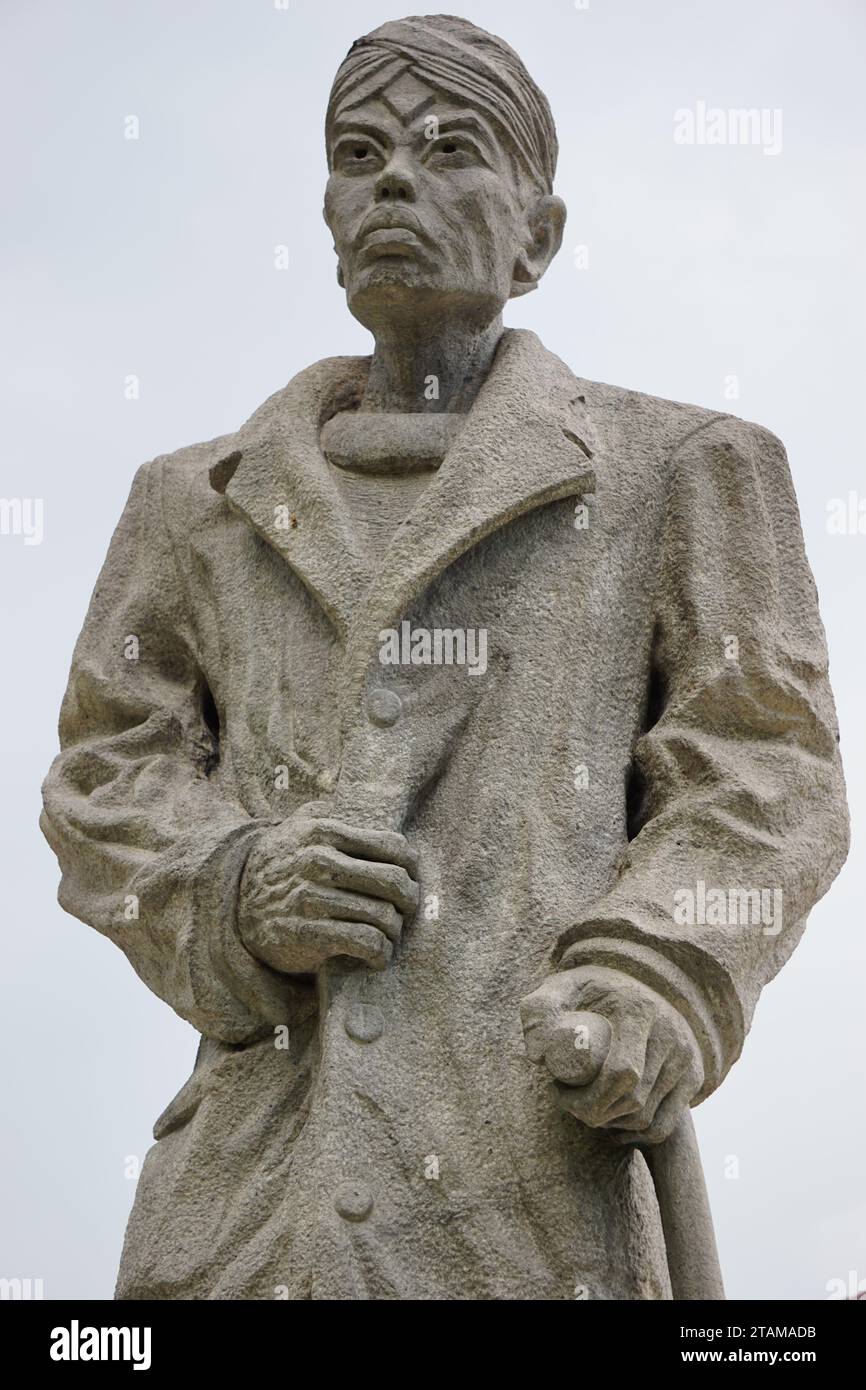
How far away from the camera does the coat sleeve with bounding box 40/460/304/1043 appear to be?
7.15 metres

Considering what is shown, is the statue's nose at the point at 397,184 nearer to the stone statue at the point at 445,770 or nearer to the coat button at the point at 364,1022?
the stone statue at the point at 445,770

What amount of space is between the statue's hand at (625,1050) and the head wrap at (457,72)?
263cm

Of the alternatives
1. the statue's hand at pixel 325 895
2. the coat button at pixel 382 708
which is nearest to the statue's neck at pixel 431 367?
the coat button at pixel 382 708

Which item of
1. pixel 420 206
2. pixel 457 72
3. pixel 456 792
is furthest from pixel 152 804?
pixel 457 72

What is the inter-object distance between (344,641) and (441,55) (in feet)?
5.97

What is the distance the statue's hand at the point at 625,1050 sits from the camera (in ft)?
21.7

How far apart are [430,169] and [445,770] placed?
1.79 meters

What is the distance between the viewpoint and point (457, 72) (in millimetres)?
7918

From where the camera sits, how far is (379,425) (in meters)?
7.91

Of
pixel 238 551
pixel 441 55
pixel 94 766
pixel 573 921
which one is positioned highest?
pixel 441 55

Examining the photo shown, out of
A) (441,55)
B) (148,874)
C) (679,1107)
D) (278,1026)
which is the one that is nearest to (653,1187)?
(679,1107)

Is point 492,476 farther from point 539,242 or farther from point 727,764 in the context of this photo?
point 539,242

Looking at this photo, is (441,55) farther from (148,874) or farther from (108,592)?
(148,874)

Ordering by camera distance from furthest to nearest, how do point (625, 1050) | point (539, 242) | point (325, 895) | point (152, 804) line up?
point (539, 242)
point (152, 804)
point (325, 895)
point (625, 1050)
